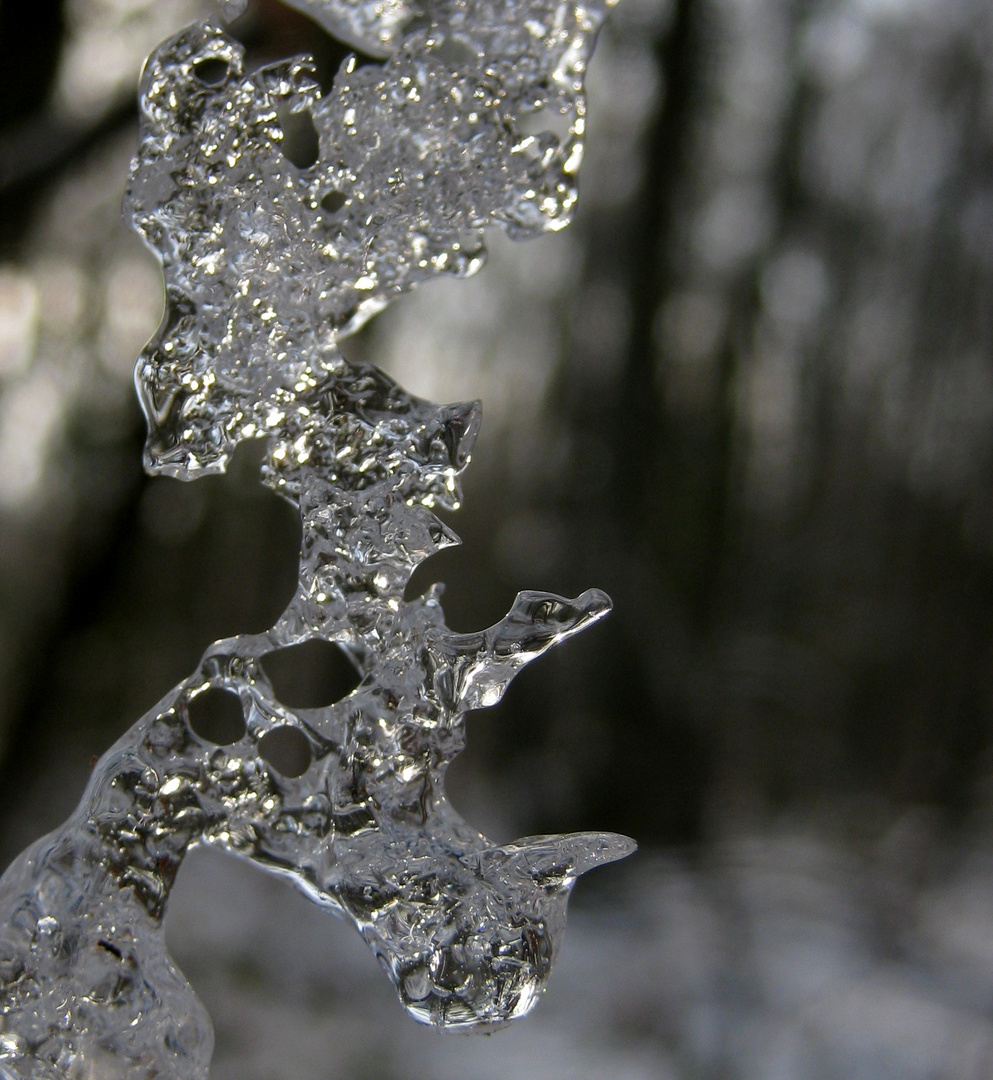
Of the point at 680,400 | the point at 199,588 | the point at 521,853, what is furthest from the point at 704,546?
the point at 521,853

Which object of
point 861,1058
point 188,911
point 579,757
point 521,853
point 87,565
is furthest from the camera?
point 579,757

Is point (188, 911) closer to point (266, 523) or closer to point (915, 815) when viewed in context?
point (266, 523)

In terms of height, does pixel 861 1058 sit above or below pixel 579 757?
below


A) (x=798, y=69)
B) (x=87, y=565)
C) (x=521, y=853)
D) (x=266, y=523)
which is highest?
(x=798, y=69)

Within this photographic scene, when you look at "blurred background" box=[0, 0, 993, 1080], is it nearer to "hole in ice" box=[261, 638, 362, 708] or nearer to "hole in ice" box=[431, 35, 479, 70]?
"hole in ice" box=[261, 638, 362, 708]

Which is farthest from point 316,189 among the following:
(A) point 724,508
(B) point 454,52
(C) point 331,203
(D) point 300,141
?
(A) point 724,508

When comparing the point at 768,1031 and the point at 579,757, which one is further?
the point at 579,757
